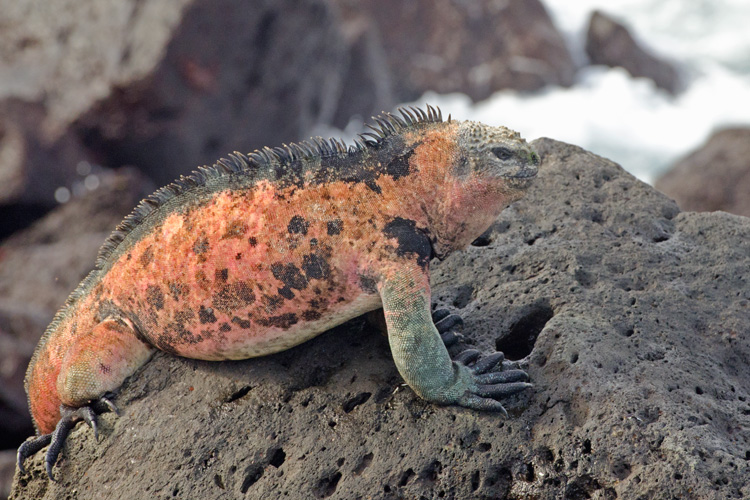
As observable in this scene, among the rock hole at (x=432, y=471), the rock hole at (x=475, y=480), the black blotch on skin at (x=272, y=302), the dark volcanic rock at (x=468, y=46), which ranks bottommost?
the dark volcanic rock at (x=468, y=46)

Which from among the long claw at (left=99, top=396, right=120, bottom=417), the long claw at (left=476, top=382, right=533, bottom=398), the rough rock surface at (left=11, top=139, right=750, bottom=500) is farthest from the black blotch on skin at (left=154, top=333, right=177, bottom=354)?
the long claw at (left=476, top=382, right=533, bottom=398)

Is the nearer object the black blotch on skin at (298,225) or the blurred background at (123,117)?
the black blotch on skin at (298,225)

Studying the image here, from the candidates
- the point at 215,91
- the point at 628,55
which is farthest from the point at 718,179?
the point at 628,55

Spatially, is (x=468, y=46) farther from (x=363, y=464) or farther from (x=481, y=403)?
(x=363, y=464)

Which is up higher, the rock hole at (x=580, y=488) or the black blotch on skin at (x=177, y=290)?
the black blotch on skin at (x=177, y=290)

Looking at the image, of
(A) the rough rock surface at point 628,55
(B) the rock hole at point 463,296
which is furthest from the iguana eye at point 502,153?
(A) the rough rock surface at point 628,55

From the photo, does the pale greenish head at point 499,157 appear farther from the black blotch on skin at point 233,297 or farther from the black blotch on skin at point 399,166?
the black blotch on skin at point 233,297

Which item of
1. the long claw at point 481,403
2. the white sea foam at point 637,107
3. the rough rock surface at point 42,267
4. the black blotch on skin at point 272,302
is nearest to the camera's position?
the long claw at point 481,403

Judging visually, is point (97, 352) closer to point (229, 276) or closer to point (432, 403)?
point (229, 276)
